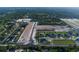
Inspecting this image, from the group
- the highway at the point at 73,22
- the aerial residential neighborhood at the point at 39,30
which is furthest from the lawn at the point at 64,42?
the highway at the point at 73,22

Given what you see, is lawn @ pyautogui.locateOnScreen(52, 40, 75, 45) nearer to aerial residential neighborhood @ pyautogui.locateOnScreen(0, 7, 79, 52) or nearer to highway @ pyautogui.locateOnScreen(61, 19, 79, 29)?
aerial residential neighborhood @ pyautogui.locateOnScreen(0, 7, 79, 52)

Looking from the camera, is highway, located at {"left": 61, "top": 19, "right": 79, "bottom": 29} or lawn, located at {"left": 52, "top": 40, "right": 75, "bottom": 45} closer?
lawn, located at {"left": 52, "top": 40, "right": 75, "bottom": 45}

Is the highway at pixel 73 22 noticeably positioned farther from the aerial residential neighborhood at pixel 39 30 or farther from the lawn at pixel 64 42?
the lawn at pixel 64 42

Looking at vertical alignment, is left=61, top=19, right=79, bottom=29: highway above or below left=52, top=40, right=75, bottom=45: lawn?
above

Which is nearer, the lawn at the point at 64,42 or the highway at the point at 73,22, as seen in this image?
the lawn at the point at 64,42

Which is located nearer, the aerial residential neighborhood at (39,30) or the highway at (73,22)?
the aerial residential neighborhood at (39,30)

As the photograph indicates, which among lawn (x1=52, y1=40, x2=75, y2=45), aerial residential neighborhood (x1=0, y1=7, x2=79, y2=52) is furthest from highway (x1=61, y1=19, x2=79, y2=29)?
lawn (x1=52, y1=40, x2=75, y2=45)

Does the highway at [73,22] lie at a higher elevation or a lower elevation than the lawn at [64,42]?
higher
